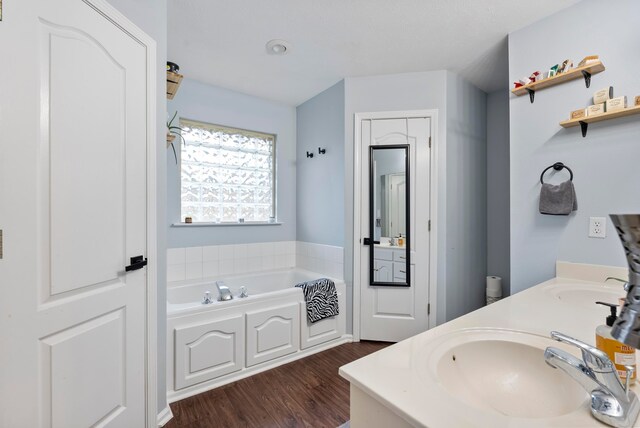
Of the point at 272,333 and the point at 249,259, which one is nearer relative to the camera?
the point at 272,333

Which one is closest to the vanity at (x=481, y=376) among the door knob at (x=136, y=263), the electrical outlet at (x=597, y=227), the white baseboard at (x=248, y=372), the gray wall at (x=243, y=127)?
the electrical outlet at (x=597, y=227)

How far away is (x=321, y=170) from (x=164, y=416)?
7.80 ft

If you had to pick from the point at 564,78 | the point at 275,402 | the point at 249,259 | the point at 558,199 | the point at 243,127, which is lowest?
the point at 275,402

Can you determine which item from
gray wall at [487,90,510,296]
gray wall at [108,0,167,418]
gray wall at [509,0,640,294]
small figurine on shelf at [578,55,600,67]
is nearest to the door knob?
gray wall at [108,0,167,418]

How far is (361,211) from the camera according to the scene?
279cm

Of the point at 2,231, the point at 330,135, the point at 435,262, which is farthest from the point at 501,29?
the point at 2,231

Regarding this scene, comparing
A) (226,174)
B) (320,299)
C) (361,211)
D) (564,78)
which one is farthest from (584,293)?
(226,174)

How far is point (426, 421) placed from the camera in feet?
1.82

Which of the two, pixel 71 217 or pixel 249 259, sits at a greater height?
pixel 71 217

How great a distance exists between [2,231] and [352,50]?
233 cm

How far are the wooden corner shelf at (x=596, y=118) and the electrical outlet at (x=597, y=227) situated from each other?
1.61 feet

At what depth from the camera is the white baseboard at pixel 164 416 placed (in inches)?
65.7

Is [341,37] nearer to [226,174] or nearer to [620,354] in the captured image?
[226,174]

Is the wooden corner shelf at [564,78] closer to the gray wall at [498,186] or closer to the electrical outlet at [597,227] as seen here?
the electrical outlet at [597,227]
